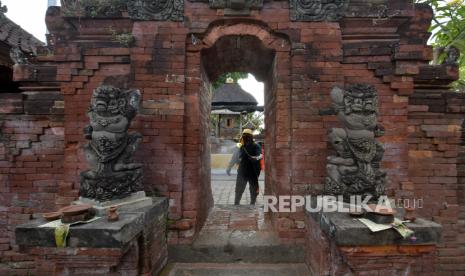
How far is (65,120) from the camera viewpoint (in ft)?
13.2

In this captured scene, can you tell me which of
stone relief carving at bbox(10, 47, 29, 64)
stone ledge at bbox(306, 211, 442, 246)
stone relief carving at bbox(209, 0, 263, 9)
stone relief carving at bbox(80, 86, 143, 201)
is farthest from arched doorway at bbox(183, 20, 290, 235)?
stone relief carving at bbox(10, 47, 29, 64)

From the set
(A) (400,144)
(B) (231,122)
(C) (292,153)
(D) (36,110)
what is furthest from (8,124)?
(B) (231,122)

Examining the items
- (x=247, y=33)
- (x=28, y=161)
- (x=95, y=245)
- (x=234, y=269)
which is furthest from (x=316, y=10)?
(x=28, y=161)

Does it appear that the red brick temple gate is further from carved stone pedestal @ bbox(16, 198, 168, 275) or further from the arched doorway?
carved stone pedestal @ bbox(16, 198, 168, 275)

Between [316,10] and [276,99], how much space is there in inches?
52.6

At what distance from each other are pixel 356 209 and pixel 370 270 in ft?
→ 1.87

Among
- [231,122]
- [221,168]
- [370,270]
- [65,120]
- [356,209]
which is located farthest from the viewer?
[231,122]

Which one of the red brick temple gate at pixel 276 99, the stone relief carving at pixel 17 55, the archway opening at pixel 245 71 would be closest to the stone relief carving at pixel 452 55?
the red brick temple gate at pixel 276 99

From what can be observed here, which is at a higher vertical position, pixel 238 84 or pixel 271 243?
pixel 238 84

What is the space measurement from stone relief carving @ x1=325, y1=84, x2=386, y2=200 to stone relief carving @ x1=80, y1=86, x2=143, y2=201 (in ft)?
7.75

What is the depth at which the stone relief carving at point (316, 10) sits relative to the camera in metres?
3.92

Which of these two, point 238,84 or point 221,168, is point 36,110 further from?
point 238,84

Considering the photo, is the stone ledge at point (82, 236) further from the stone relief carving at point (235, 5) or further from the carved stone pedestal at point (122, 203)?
the stone relief carving at point (235, 5)

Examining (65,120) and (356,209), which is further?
(65,120)
